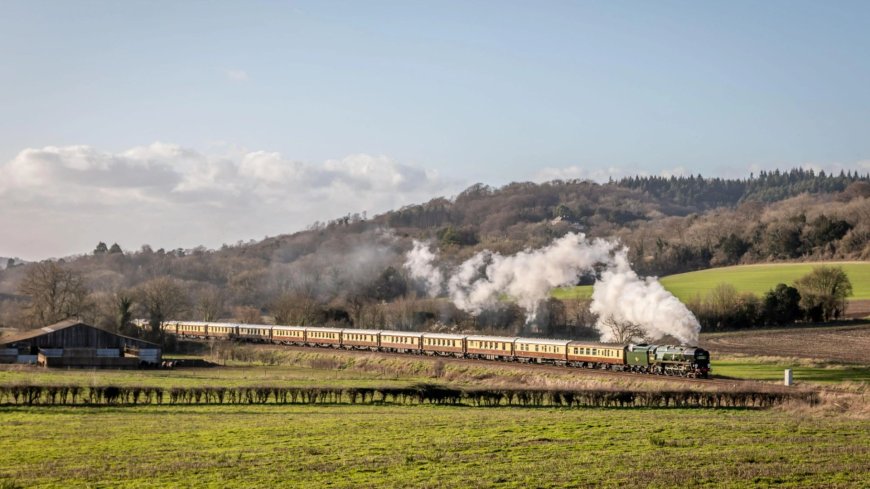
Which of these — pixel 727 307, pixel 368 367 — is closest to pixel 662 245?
pixel 727 307

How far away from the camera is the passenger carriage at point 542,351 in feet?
216

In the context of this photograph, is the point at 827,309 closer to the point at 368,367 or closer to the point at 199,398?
the point at 368,367

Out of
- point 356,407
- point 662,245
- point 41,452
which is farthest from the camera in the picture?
point 662,245

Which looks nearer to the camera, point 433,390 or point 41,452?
point 41,452

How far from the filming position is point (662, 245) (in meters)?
154

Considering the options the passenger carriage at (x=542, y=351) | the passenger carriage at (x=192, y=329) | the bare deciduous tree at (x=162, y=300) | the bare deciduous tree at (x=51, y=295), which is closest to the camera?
the passenger carriage at (x=542, y=351)

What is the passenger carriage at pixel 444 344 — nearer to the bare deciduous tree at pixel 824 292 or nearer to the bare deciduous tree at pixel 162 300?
the bare deciduous tree at pixel 162 300

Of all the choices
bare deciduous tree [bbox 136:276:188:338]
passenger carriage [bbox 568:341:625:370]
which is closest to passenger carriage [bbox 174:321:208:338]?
bare deciduous tree [bbox 136:276:188:338]

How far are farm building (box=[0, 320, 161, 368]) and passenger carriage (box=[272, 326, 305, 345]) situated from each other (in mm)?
17251

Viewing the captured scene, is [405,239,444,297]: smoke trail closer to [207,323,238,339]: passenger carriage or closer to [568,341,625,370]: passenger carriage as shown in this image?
[207,323,238,339]: passenger carriage

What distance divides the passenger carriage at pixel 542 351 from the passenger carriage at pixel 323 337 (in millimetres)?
25939

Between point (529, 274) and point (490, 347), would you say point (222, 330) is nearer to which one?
point (529, 274)

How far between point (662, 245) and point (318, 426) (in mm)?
126809

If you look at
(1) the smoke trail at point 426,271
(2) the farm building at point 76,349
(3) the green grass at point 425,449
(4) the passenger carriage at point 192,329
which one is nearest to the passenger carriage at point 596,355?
(3) the green grass at point 425,449
